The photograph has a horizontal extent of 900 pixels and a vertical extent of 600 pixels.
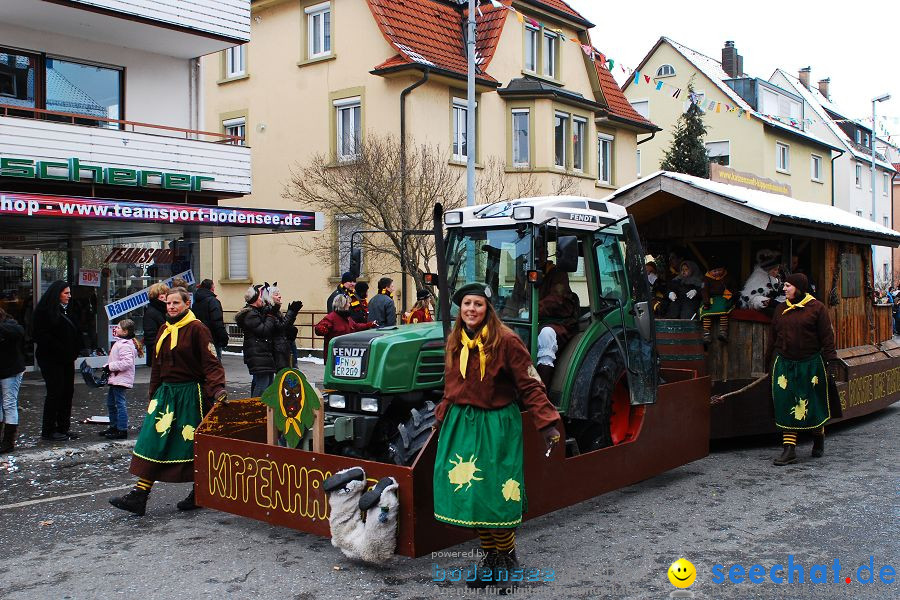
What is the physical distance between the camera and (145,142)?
15766 mm

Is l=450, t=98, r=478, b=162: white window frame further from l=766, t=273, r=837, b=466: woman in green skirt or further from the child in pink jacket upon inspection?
l=766, t=273, r=837, b=466: woman in green skirt

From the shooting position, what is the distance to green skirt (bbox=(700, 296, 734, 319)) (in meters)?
10.9

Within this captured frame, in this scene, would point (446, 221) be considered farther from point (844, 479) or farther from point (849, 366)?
point (849, 366)

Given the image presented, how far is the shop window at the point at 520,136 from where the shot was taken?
2375 centimetres

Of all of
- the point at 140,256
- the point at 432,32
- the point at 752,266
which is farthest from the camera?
the point at 432,32

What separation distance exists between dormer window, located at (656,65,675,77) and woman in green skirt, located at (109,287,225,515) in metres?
36.3

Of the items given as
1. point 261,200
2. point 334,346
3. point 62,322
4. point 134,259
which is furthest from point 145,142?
point 334,346

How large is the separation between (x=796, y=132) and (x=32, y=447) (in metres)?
35.8

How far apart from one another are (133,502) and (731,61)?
41.4 meters

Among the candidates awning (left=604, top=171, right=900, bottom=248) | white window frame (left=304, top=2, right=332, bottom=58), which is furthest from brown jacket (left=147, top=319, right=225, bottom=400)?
white window frame (left=304, top=2, right=332, bottom=58)

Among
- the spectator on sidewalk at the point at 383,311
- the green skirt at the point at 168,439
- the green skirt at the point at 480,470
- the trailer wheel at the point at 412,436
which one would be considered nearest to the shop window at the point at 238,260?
the spectator on sidewalk at the point at 383,311

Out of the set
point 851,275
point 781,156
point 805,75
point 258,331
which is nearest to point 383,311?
point 258,331

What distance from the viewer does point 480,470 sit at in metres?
5.03

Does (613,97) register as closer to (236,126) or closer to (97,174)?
(236,126)
